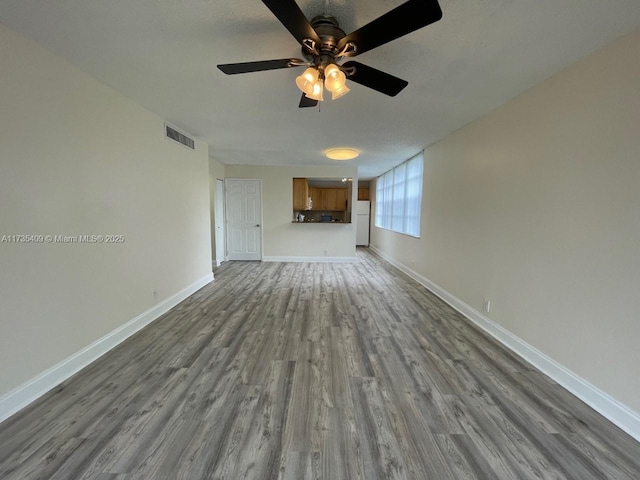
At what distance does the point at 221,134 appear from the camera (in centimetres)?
389

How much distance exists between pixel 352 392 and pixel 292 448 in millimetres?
600

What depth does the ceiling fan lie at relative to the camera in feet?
3.78

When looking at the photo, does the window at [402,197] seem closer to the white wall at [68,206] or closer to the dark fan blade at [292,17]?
the dark fan blade at [292,17]

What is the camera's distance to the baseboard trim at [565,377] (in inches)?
62.8

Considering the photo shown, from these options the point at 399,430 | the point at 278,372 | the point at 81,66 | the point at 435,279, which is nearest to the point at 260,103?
the point at 81,66

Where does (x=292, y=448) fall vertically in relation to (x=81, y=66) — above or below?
below

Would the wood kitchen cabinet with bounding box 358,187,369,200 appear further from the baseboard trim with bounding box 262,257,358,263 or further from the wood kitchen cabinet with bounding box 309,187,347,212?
the baseboard trim with bounding box 262,257,358,263

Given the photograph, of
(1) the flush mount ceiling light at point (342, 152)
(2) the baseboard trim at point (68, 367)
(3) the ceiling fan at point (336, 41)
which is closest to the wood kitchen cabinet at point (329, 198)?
(1) the flush mount ceiling light at point (342, 152)

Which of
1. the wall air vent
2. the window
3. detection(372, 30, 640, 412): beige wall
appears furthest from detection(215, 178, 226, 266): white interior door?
detection(372, 30, 640, 412): beige wall

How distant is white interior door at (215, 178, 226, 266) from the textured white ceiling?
3.27 m

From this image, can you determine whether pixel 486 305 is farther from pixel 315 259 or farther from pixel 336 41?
pixel 315 259

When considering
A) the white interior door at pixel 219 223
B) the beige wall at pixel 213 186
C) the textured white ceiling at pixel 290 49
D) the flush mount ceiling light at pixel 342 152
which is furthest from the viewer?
the white interior door at pixel 219 223

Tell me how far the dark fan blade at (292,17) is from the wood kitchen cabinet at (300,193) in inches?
205

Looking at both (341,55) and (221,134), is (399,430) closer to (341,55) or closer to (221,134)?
(341,55)
